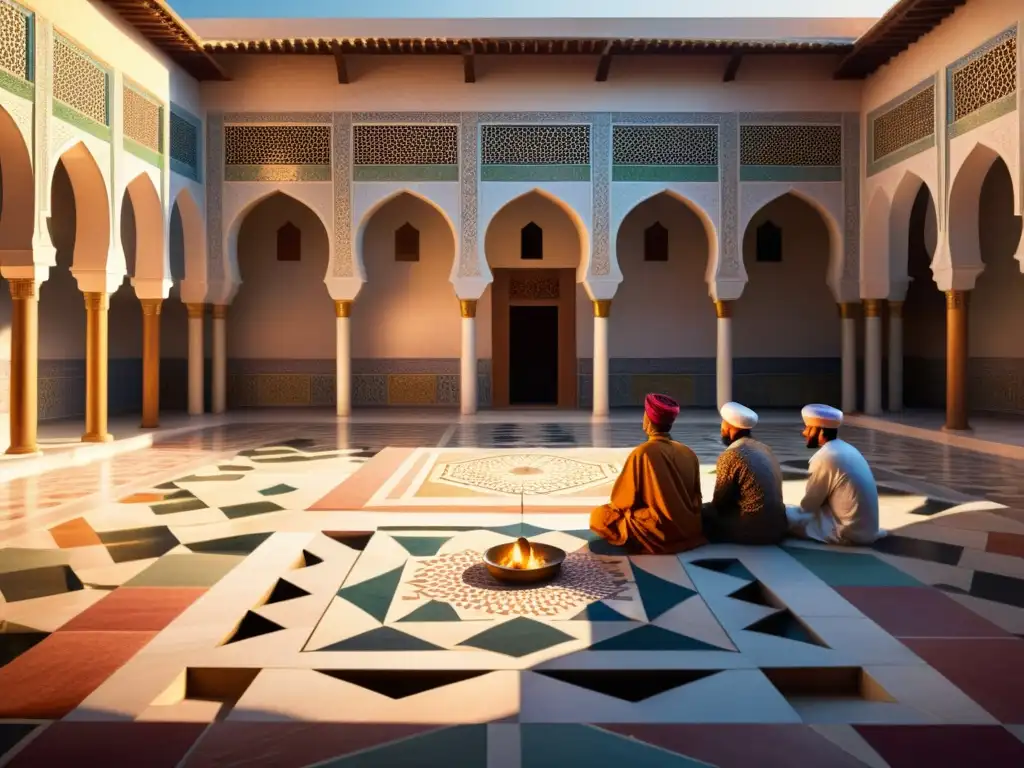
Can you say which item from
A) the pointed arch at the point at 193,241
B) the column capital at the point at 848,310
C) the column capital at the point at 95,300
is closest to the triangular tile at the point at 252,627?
the column capital at the point at 95,300

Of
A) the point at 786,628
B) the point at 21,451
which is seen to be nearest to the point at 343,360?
the point at 21,451

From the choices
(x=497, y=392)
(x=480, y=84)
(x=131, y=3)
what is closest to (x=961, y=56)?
(x=480, y=84)

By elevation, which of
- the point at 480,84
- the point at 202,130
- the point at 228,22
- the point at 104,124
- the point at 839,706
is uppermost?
the point at 228,22

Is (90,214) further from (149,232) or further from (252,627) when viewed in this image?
(252,627)

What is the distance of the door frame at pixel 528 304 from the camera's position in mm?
12461

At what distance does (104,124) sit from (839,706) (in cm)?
805

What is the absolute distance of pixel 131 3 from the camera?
304 inches

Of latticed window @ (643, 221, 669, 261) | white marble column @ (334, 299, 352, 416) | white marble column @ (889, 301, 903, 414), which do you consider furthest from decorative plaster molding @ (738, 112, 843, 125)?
white marble column @ (334, 299, 352, 416)

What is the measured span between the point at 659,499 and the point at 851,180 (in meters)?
8.33

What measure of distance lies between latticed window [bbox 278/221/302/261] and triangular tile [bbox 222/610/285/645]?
33.3 ft

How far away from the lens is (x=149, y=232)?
29.6 feet

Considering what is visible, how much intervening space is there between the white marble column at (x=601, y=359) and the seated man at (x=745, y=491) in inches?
264

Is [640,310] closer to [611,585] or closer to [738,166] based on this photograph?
[738,166]

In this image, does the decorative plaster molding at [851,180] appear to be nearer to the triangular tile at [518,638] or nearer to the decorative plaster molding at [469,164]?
the decorative plaster molding at [469,164]
